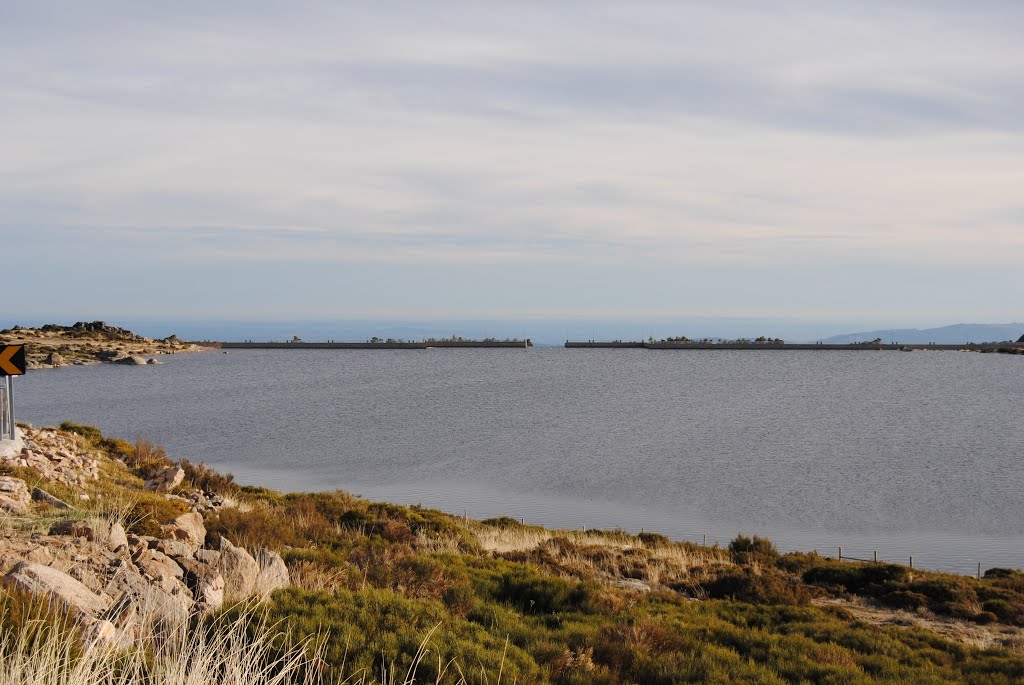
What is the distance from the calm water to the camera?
24.0m

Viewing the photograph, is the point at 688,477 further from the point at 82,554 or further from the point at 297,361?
the point at 297,361

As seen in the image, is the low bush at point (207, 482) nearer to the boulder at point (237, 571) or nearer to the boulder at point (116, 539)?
the boulder at point (116, 539)

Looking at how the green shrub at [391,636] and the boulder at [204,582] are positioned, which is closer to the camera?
the green shrub at [391,636]

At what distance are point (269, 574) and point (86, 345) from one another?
115m

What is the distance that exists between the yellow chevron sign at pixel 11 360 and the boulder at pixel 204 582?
8526mm

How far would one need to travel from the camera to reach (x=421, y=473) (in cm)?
3136

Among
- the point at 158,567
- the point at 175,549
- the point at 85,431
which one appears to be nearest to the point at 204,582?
the point at 158,567

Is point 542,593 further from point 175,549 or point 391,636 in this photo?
point 175,549

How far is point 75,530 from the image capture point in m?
9.22

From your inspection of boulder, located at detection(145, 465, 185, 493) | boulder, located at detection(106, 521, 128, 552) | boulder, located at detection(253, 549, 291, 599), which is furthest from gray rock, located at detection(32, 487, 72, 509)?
boulder, located at detection(145, 465, 185, 493)

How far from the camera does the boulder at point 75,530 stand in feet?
29.9

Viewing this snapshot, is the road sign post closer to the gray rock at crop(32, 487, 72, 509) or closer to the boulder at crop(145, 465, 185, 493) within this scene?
the boulder at crop(145, 465, 185, 493)

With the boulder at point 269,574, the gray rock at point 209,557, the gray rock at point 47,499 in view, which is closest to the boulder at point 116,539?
the gray rock at point 209,557

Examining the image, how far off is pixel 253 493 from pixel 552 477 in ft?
41.6
